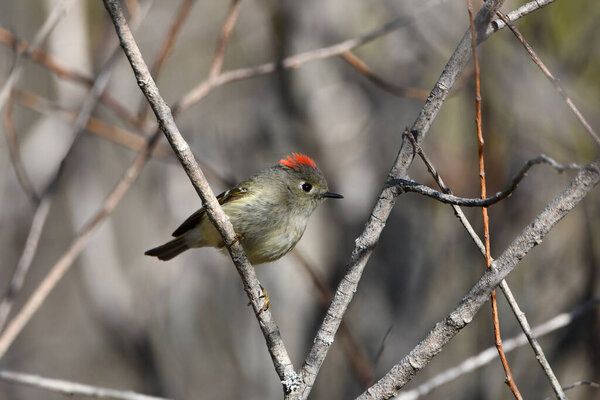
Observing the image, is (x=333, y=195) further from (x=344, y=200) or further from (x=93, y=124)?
(x=93, y=124)

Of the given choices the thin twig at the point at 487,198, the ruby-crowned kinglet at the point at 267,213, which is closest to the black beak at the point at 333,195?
the ruby-crowned kinglet at the point at 267,213

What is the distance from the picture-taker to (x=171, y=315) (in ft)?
13.8

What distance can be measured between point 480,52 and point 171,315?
105 inches

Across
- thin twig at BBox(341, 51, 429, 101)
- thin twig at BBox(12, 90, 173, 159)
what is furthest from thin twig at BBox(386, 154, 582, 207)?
thin twig at BBox(12, 90, 173, 159)

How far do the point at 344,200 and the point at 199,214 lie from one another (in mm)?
1349

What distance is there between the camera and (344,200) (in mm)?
4066

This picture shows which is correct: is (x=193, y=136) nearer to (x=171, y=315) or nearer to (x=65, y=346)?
(x=171, y=315)

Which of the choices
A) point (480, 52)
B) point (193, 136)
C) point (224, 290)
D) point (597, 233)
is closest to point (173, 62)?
point (193, 136)

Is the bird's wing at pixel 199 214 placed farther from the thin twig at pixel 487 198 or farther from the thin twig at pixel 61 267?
the thin twig at pixel 487 198

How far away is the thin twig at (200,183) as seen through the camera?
149cm

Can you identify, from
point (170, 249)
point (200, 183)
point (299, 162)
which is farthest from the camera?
point (170, 249)

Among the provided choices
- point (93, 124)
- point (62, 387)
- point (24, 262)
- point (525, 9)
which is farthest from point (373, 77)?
point (62, 387)

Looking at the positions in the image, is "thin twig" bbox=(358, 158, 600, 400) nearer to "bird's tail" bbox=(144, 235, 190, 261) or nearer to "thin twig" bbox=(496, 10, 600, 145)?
"thin twig" bbox=(496, 10, 600, 145)

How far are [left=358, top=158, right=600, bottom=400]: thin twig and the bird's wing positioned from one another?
4.98ft
